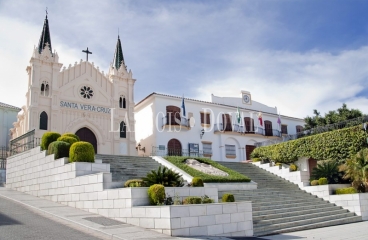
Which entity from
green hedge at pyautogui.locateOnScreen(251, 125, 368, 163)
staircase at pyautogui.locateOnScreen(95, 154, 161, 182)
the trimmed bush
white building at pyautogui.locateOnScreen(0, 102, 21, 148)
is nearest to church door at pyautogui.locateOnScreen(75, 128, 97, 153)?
staircase at pyautogui.locateOnScreen(95, 154, 161, 182)

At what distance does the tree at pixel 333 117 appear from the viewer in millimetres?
30625

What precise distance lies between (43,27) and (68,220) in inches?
865

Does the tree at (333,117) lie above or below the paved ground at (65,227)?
above

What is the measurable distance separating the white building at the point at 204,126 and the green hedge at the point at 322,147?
20.5ft

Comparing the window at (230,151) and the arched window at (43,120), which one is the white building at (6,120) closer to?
the arched window at (43,120)

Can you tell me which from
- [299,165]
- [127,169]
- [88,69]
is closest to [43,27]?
[88,69]

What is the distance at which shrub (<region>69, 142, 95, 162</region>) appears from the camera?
45.4 feet

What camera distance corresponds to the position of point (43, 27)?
28.7 meters

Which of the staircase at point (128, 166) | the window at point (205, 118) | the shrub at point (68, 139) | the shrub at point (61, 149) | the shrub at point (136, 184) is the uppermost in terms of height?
the window at point (205, 118)

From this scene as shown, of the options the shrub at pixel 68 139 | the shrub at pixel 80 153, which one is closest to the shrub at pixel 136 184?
the shrub at pixel 80 153

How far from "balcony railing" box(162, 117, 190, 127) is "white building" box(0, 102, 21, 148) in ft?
46.1

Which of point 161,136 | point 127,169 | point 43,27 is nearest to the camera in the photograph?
point 127,169

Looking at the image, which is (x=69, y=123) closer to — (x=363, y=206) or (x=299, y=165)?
(x=299, y=165)

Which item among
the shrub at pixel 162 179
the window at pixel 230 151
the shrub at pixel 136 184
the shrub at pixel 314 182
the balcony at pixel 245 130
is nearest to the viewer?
the shrub at pixel 136 184
